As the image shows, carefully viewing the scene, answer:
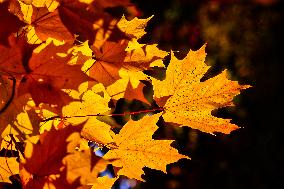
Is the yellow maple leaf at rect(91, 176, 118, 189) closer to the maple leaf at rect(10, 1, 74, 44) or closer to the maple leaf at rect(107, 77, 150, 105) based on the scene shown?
the maple leaf at rect(107, 77, 150, 105)

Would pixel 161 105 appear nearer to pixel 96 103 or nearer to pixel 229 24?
pixel 96 103

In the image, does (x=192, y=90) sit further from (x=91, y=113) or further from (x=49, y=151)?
(x=49, y=151)

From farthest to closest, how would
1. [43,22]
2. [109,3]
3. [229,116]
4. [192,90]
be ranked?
[229,116], [192,90], [43,22], [109,3]

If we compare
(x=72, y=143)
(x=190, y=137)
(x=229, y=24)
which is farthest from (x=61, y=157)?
(x=229, y=24)

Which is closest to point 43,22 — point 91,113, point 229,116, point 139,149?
point 91,113

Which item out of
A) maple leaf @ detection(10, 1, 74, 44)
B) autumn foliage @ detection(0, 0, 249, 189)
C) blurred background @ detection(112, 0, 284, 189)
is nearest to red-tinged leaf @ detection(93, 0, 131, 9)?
autumn foliage @ detection(0, 0, 249, 189)

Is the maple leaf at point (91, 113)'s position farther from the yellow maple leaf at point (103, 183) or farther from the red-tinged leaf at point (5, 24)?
the red-tinged leaf at point (5, 24)
